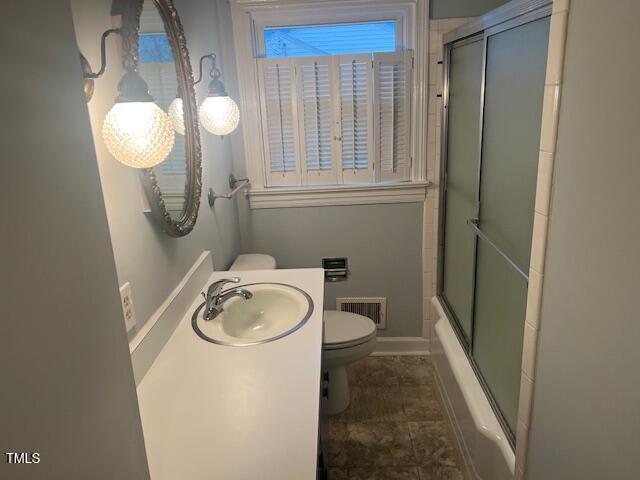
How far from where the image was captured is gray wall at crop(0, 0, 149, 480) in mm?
468

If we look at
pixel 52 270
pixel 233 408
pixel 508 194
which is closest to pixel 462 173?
pixel 508 194

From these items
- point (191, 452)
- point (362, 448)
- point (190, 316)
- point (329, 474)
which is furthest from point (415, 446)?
point (191, 452)

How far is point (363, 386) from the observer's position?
261 cm

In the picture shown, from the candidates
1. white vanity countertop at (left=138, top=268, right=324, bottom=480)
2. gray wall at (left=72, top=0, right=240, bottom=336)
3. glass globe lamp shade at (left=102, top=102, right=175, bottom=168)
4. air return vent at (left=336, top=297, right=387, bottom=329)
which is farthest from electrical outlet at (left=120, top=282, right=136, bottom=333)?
air return vent at (left=336, top=297, right=387, bottom=329)

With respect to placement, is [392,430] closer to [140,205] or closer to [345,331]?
[345,331]

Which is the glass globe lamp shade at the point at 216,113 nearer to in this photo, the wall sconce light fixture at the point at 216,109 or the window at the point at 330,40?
the wall sconce light fixture at the point at 216,109

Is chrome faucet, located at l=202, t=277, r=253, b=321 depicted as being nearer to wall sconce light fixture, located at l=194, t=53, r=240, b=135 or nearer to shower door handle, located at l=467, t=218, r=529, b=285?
wall sconce light fixture, located at l=194, t=53, r=240, b=135

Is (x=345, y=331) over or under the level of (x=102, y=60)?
under

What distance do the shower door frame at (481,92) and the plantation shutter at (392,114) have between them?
18cm

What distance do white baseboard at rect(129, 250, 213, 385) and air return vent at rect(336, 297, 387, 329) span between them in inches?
42.8

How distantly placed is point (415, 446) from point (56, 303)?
1968mm

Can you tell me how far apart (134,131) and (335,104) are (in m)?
1.55

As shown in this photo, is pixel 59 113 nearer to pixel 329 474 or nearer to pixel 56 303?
pixel 56 303

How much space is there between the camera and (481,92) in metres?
1.78
